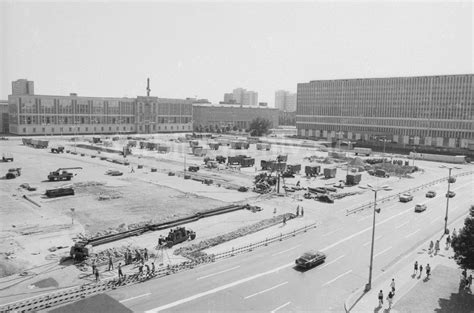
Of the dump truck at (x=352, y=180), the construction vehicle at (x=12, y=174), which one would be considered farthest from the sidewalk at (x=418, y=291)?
the construction vehicle at (x=12, y=174)

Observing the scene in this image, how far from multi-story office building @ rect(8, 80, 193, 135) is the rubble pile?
484 feet

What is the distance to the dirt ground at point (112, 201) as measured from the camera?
3847 centimetres

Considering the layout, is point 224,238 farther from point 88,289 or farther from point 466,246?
point 466,246

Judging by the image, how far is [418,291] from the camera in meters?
28.4

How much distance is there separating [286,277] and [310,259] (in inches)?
119

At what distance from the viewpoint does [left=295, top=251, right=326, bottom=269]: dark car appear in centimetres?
3206

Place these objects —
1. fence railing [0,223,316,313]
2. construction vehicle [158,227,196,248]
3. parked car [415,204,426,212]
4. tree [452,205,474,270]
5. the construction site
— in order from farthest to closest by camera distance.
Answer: parked car [415,204,426,212]
construction vehicle [158,227,196,248]
the construction site
tree [452,205,474,270]
fence railing [0,223,316,313]

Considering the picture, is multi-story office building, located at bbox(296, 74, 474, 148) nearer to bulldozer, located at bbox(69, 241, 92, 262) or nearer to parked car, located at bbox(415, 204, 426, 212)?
parked car, located at bbox(415, 204, 426, 212)

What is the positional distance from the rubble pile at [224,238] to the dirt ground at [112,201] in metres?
2.08

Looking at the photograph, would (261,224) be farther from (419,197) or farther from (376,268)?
(419,197)

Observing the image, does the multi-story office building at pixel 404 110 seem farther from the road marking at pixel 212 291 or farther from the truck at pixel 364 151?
the road marking at pixel 212 291

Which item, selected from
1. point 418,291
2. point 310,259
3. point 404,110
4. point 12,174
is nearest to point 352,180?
point 310,259

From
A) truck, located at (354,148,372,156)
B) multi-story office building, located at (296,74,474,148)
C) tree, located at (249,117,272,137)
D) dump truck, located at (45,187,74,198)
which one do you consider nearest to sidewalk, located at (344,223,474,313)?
dump truck, located at (45,187,74,198)

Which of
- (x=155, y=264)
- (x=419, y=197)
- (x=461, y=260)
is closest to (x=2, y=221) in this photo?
(x=155, y=264)
